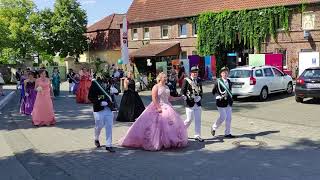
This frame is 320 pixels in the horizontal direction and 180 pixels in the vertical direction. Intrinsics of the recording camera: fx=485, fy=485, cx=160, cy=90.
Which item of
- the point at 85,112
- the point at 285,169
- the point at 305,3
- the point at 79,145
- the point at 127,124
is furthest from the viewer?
the point at 305,3

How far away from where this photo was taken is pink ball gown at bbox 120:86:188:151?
10.2 metres

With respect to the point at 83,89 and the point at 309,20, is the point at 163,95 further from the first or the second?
the point at 309,20

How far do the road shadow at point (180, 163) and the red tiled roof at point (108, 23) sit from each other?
47.3 m

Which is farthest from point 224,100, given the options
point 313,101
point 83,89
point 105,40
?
point 105,40

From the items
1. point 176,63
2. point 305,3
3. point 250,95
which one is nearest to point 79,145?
point 250,95

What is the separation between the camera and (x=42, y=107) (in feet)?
48.1

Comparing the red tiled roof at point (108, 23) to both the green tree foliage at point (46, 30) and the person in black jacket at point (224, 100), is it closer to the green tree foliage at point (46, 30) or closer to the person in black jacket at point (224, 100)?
the green tree foliage at point (46, 30)

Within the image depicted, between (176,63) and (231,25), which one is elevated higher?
(231,25)

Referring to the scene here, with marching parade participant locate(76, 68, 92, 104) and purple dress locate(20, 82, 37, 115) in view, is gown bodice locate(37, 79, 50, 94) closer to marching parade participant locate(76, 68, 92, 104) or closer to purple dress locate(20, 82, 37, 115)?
purple dress locate(20, 82, 37, 115)

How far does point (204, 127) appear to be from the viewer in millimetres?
13555

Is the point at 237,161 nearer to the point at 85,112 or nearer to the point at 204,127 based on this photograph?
the point at 204,127

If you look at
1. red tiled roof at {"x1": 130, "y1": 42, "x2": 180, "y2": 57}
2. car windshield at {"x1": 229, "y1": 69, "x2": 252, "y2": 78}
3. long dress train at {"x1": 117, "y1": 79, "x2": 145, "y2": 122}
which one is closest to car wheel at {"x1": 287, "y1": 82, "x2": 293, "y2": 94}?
car windshield at {"x1": 229, "y1": 69, "x2": 252, "y2": 78}

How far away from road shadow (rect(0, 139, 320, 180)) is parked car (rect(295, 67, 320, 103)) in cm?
755

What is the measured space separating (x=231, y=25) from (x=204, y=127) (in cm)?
2351
